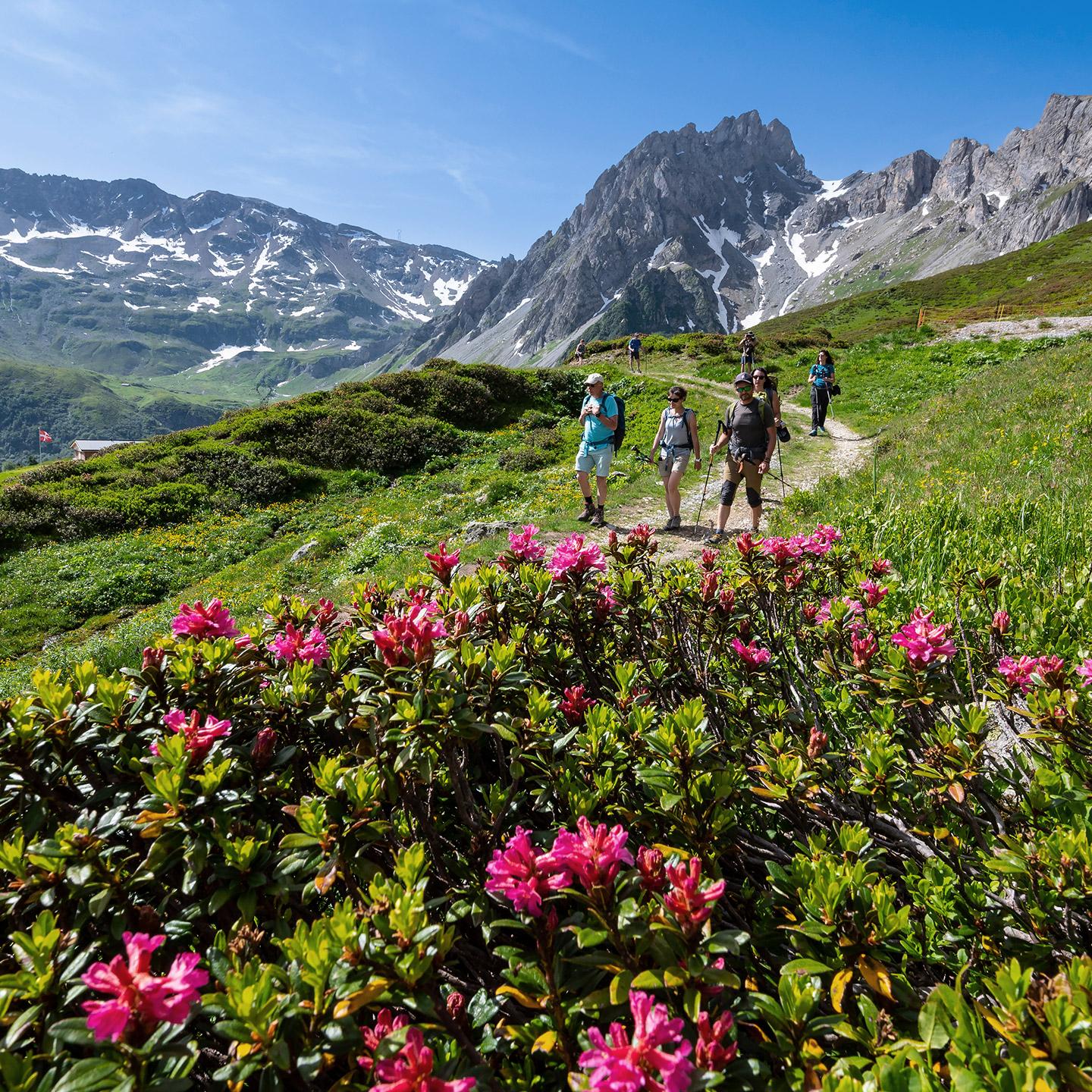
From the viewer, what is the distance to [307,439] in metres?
21.6

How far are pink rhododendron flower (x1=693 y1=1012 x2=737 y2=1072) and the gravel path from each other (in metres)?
28.1

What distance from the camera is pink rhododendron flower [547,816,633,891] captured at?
4.40ft

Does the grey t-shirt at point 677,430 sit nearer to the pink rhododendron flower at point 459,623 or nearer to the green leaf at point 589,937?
the pink rhododendron flower at point 459,623

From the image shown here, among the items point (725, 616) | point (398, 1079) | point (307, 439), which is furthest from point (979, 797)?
point (307, 439)

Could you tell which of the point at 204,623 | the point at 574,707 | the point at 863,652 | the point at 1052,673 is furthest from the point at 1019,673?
the point at 204,623

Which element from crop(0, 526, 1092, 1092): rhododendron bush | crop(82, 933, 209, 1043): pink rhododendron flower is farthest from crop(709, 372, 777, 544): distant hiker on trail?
crop(82, 933, 209, 1043): pink rhododendron flower

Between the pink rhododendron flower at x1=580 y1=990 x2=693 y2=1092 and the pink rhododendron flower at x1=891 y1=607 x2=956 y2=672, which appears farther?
the pink rhododendron flower at x1=891 y1=607 x2=956 y2=672

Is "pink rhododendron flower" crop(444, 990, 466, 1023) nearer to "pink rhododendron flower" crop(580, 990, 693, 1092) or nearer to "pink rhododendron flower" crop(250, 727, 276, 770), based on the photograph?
"pink rhododendron flower" crop(580, 990, 693, 1092)

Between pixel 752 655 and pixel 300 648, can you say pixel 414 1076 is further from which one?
pixel 752 655

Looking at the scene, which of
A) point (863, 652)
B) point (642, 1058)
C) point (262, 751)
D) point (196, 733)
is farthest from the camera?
point (863, 652)

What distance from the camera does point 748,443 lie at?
27.3 feet

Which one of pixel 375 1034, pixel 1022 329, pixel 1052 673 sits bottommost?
pixel 375 1034

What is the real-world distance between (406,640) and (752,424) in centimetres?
745

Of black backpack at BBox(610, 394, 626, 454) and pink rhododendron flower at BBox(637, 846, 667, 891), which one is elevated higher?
black backpack at BBox(610, 394, 626, 454)
